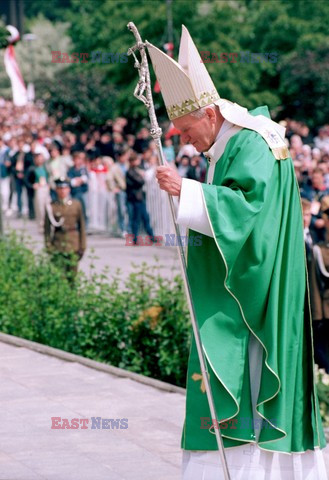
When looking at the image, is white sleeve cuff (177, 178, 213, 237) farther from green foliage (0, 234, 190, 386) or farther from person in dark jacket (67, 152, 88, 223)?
person in dark jacket (67, 152, 88, 223)

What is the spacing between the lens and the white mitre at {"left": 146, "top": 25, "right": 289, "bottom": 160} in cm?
477

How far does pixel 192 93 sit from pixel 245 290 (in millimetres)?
838

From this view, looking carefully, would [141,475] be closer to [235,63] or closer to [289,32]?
[235,63]

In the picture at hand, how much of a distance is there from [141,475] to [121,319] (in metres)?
3.67

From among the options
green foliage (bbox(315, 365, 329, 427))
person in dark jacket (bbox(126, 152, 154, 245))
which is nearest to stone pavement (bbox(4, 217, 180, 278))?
person in dark jacket (bbox(126, 152, 154, 245))

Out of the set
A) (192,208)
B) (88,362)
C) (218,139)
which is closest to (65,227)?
(88,362)

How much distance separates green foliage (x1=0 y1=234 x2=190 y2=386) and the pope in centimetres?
469

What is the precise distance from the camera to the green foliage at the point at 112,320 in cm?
973

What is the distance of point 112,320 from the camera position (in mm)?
10039

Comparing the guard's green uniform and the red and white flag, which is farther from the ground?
the red and white flag

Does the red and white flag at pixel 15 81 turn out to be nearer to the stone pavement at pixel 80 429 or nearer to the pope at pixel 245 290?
the stone pavement at pixel 80 429

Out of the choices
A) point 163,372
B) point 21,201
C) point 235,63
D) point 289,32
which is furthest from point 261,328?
point 289,32

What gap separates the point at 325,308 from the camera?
9.98 meters

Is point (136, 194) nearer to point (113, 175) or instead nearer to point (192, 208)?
point (113, 175)
